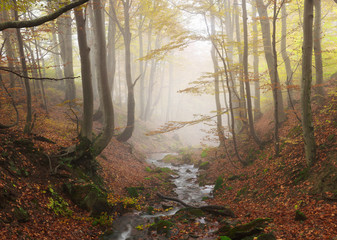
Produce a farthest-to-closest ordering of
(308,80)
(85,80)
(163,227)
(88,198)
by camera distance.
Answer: (85,80)
(88,198)
(308,80)
(163,227)

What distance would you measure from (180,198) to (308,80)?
22.3ft

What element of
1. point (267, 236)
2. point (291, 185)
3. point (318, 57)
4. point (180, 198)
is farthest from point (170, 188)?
point (318, 57)

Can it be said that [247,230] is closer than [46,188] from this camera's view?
Yes

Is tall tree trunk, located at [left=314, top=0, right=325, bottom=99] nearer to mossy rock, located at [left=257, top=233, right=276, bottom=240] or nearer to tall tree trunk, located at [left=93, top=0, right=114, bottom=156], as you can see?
mossy rock, located at [left=257, top=233, right=276, bottom=240]

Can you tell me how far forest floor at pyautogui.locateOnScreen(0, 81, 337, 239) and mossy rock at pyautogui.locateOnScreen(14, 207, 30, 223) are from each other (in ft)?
0.07

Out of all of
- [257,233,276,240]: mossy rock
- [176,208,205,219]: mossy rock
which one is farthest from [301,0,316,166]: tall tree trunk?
[176,208,205,219]: mossy rock

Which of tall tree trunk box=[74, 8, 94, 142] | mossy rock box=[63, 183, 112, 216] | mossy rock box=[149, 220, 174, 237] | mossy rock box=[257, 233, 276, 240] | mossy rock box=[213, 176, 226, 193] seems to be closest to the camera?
mossy rock box=[257, 233, 276, 240]

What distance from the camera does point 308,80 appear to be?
727 cm

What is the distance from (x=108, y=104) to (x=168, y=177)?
18.5 feet

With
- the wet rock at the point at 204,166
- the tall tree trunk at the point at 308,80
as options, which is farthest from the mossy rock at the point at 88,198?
the wet rock at the point at 204,166

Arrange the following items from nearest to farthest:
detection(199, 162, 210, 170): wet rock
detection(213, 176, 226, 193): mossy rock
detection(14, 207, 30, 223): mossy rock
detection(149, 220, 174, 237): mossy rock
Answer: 1. detection(14, 207, 30, 223): mossy rock
2. detection(149, 220, 174, 237): mossy rock
3. detection(213, 176, 226, 193): mossy rock
4. detection(199, 162, 210, 170): wet rock

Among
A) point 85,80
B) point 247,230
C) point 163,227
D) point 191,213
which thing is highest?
point 85,80

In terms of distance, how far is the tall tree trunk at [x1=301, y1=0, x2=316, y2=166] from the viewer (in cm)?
714

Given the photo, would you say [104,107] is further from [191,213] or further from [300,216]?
[300,216]
